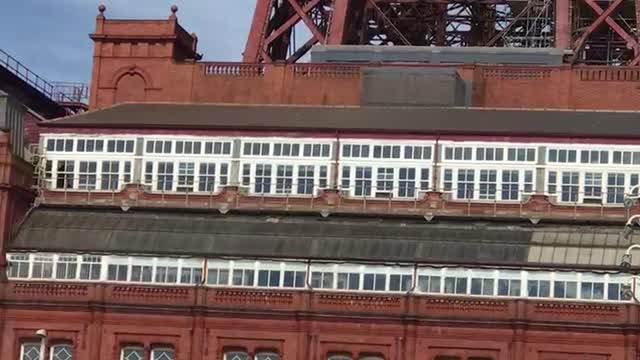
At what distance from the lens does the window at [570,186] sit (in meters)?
61.9

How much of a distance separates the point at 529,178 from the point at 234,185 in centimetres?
1008

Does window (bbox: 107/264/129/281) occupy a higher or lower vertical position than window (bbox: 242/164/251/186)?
lower

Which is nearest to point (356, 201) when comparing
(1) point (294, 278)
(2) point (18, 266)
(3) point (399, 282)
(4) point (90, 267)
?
(1) point (294, 278)

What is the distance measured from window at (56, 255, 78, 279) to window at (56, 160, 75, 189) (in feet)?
14.3

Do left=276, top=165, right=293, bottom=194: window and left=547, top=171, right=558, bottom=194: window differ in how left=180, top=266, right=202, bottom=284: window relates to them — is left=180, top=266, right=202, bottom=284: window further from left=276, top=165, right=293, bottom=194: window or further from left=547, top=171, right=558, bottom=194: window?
left=547, top=171, right=558, bottom=194: window

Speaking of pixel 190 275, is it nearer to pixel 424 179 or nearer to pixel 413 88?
pixel 424 179

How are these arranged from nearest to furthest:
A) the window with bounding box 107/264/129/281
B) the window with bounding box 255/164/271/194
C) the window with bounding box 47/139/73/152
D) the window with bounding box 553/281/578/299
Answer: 1. the window with bounding box 553/281/578/299
2. the window with bounding box 107/264/129/281
3. the window with bounding box 255/164/271/194
4. the window with bounding box 47/139/73/152

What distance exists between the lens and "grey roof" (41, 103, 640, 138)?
63.0 meters

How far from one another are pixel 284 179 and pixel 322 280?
17.6 feet

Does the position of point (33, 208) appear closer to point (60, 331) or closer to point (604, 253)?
point (60, 331)

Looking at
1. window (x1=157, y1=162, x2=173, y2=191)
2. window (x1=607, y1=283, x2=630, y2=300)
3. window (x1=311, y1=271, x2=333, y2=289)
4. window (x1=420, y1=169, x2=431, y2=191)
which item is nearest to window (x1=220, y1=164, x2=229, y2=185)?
window (x1=157, y1=162, x2=173, y2=191)

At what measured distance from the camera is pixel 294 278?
60.1 m

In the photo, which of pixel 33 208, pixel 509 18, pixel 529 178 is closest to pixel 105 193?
pixel 33 208

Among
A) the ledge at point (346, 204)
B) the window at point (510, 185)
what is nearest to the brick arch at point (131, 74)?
the ledge at point (346, 204)
